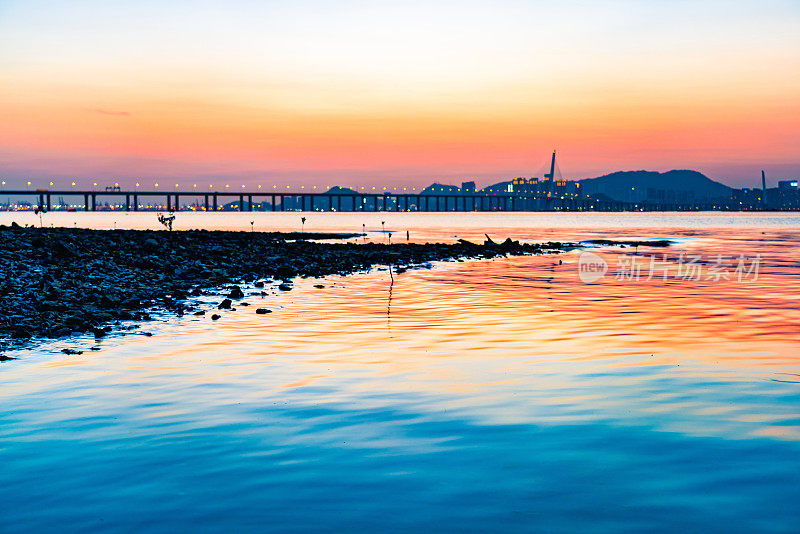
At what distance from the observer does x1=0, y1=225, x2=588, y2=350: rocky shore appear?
18359 mm

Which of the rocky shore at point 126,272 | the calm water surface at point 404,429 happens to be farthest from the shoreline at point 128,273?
the calm water surface at point 404,429

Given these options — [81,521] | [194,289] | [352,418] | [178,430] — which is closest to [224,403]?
[178,430]

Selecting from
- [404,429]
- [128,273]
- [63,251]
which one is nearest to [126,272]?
[128,273]

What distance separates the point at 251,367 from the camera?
13.5 meters

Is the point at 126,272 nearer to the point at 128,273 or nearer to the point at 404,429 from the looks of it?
the point at 128,273

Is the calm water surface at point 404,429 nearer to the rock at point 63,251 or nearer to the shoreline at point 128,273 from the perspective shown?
the shoreline at point 128,273

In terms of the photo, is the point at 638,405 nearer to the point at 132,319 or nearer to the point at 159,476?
the point at 159,476

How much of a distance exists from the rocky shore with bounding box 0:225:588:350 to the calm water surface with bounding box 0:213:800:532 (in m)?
2.16

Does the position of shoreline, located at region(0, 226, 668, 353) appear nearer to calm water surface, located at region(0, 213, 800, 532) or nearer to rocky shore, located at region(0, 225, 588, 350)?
rocky shore, located at region(0, 225, 588, 350)

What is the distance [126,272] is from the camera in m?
27.7

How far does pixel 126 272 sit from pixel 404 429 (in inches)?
849

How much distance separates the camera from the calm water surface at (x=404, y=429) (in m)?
6.61

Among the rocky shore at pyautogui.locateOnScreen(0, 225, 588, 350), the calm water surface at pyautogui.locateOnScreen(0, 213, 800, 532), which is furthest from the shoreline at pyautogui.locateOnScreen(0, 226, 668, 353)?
the calm water surface at pyautogui.locateOnScreen(0, 213, 800, 532)

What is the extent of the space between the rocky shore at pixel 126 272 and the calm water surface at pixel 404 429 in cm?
216
